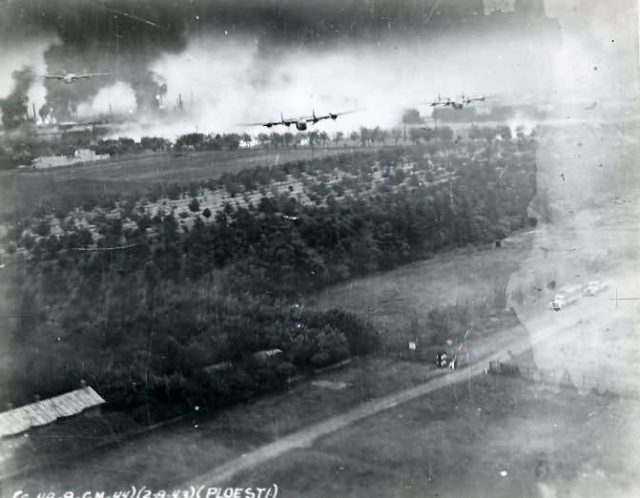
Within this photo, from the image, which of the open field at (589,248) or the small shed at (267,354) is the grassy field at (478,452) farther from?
the small shed at (267,354)

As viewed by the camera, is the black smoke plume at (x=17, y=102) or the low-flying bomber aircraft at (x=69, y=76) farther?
the black smoke plume at (x=17, y=102)

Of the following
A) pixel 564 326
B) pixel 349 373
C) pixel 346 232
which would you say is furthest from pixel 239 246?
pixel 564 326

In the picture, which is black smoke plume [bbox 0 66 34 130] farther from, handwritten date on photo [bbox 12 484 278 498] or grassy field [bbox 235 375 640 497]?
grassy field [bbox 235 375 640 497]

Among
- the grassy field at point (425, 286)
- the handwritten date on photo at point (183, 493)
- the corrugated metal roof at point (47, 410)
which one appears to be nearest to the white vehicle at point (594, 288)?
the grassy field at point (425, 286)

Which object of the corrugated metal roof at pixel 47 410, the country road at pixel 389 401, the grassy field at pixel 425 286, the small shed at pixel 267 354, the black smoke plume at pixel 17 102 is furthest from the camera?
the grassy field at pixel 425 286

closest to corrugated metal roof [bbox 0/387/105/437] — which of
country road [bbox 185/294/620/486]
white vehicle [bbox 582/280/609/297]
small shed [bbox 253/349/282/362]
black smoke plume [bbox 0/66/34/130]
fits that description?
country road [bbox 185/294/620/486]

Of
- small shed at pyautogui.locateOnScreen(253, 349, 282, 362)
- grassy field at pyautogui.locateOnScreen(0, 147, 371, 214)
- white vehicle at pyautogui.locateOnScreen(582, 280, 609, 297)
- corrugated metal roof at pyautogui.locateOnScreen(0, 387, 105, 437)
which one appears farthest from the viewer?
white vehicle at pyautogui.locateOnScreen(582, 280, 609, 297)

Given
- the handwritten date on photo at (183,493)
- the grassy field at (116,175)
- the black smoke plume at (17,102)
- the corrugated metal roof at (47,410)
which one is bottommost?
the handwritten date on photo at (183,493)
